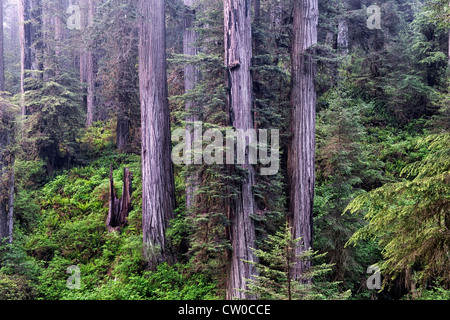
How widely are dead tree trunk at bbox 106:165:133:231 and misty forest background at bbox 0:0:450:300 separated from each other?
2.8 inches

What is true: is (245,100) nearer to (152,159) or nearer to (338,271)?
(152,159)

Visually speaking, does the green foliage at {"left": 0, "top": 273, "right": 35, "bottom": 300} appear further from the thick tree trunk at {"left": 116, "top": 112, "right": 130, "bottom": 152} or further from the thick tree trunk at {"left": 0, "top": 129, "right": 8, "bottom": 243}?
the thick tree trunk at {"left": 116, "top": 112, "right": 130, "bottom": 152}

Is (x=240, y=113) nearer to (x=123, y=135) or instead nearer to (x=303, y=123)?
→ (x=303, y=123)

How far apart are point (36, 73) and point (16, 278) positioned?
1031 centimetres

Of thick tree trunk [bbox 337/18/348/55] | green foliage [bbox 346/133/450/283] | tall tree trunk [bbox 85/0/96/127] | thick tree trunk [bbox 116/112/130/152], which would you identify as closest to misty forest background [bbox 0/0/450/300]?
green foliage [bbox 346/133/450/283]

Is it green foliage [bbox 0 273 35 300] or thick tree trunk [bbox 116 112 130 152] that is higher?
thick tree trunk [bbox 116 112 130 152]

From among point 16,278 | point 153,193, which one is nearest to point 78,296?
point 16,278

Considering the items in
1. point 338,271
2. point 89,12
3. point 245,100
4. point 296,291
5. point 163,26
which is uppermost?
point 89,12

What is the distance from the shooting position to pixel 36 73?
43.2ft

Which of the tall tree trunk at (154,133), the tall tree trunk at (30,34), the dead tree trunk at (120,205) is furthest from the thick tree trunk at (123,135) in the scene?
the tall tree trunk at (154,133)

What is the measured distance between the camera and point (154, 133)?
8.42 m

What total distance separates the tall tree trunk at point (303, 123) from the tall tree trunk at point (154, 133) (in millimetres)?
3666

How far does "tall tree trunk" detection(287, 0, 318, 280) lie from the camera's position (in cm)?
716

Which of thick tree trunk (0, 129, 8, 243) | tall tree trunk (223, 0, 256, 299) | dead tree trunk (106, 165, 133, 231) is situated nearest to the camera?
tall tree trunk (223, 0, 256, 299)
